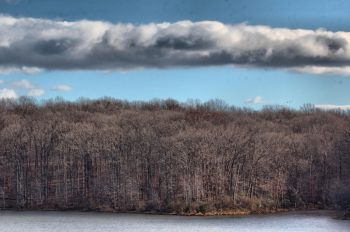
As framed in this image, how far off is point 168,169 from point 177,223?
2948 cm

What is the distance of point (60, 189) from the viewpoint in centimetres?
10488

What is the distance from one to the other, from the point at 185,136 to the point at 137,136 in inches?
433

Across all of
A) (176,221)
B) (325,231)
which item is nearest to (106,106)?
(176,221)

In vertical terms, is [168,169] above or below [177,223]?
above

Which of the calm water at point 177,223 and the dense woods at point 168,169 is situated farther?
the dense woods at point 168,169

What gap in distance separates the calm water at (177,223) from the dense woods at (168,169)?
32.6 feet

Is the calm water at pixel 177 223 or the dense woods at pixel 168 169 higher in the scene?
the dense woods at pixel 168 169

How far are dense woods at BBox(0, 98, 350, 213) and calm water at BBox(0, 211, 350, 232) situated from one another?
9.94 metres

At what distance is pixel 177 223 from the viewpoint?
70875 millimetres

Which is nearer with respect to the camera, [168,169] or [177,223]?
[177,223]

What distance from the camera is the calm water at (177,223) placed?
63.0 m

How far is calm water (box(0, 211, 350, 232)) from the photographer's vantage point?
6303 centimetres

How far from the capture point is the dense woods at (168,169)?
3701 inches

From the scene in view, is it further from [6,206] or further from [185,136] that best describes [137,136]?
[6,206]
